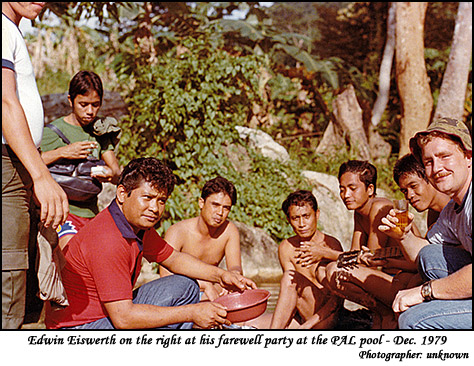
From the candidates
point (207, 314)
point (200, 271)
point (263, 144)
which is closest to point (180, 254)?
point (200, 271)

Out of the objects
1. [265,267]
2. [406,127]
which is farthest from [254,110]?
[265,267]

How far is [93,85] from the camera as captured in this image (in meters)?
3.37

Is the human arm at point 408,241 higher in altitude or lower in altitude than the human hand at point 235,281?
higher

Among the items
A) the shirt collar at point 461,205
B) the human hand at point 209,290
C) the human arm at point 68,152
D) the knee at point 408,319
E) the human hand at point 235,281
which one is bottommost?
the human hand at point 209,290

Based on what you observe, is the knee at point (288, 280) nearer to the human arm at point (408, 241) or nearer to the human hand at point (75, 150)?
the human arm at point (408, 241)

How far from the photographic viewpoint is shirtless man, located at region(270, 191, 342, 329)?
3.45 metres

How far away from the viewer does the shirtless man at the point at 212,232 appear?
12.4 feet

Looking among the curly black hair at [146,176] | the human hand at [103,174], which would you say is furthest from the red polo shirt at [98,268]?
the human hand at [103,174]

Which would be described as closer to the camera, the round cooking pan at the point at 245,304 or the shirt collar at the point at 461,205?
the shirt collar at the point at 461,205

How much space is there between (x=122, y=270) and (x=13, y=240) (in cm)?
51

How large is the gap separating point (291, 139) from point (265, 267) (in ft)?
13.1

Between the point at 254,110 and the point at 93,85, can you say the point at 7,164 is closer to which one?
the point at 93,85

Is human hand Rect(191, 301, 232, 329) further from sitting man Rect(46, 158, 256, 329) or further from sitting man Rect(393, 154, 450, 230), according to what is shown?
sitting man Rect(393, 154, 450, 230)

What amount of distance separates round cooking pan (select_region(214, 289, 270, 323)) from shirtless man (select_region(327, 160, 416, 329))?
2.01 ft
